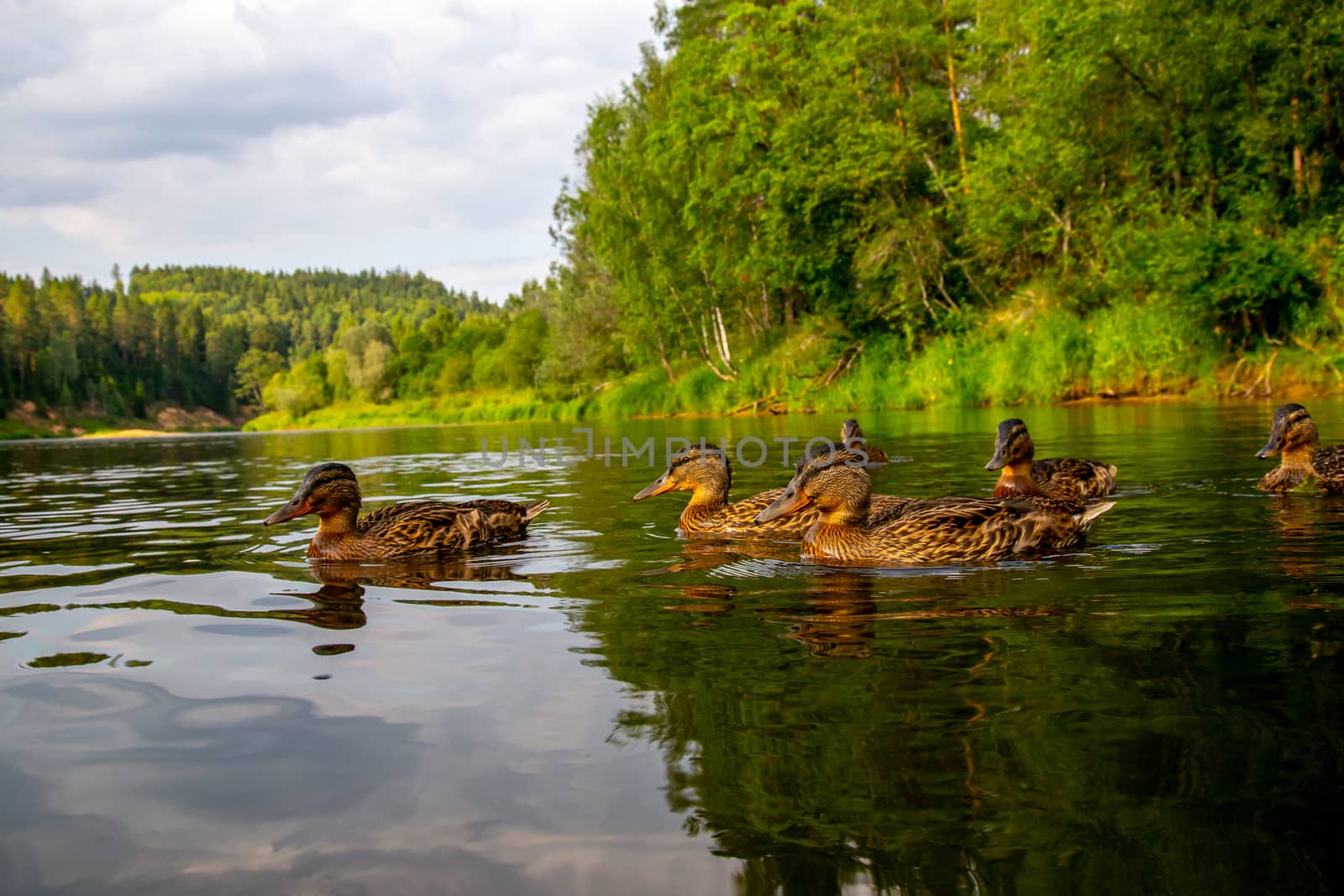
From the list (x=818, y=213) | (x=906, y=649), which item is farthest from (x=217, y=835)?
(x=818, y=213)

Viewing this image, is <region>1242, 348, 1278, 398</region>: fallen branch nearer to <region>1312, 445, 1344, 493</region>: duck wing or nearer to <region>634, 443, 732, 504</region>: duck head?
<region>1312, 445, 1344, 493</region>: duck wing

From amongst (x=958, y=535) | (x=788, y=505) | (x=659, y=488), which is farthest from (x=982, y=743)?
(x=659, y=488)

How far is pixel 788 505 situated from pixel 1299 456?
4.95m

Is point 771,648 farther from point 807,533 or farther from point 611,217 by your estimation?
point 611,217

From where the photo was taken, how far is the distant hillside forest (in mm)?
22766

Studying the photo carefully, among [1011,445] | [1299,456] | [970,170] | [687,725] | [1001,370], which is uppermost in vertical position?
[970,170]

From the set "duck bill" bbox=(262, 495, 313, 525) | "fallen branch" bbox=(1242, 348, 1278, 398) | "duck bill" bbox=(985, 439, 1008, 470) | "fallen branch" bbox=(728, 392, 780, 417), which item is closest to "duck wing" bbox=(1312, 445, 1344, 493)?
"duck bill" bbox=(985, 439, 1008, 470)

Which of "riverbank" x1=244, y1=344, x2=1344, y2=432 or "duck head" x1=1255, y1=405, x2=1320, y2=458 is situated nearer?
"duck head" x1=1255, y1=405, x2=1320, y2=458

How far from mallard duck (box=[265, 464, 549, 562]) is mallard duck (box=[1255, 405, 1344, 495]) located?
6620 mm

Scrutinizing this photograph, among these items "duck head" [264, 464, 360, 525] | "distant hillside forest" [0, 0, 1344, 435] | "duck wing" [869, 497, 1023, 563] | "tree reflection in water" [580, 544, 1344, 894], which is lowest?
"tree reflection in water" [580, 544, 1344, 894]

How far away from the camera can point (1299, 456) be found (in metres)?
8.28

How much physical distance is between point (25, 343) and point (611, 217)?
10187 cm

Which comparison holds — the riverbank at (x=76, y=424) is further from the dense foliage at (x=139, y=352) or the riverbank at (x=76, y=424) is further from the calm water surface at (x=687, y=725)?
the calm water surface at (x=687, y=725)

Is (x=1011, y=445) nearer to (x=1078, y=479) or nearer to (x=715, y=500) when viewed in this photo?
(x=1078, y=479)
